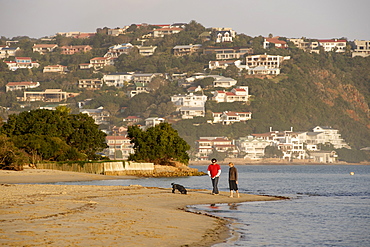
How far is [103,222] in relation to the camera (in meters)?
19.5

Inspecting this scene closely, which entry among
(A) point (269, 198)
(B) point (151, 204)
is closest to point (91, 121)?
(A) point (269, 198)

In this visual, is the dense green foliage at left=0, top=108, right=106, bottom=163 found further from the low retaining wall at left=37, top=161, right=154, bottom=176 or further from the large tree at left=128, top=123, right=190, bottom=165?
the large tree at left=128, top=123, right=190, bottom=165

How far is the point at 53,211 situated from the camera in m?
21.1

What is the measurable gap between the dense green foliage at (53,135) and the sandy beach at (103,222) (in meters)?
39.5

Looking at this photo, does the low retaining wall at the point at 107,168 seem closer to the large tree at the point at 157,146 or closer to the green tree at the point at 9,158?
the green tree at the point at 9,158

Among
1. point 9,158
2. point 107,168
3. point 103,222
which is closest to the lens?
point 103,222

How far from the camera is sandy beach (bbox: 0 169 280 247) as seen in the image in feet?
54.6

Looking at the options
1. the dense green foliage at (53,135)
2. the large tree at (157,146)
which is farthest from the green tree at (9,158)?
the large tree at (157,146)

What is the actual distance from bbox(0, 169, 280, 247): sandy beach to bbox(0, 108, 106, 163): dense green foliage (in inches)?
1557

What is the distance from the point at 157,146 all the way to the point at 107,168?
19.4 meters

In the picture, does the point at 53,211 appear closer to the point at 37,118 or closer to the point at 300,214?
the point at 300,214

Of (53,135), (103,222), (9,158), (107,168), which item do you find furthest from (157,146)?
Answer: (103,222)

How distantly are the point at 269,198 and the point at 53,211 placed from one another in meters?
15.7

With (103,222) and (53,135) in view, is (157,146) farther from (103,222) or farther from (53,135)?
(103,222)
